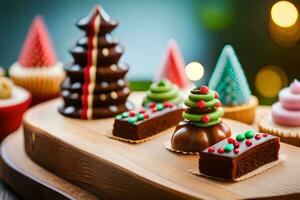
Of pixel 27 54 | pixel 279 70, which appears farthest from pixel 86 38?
pixel 279 70

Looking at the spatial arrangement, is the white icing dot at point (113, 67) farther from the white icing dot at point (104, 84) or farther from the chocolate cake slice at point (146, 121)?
the chocolate cake slice at point (146, 121)

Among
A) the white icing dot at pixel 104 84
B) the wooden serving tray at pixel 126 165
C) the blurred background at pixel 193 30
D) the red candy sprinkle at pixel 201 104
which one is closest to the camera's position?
the wooden serving tray at pixel 126 165

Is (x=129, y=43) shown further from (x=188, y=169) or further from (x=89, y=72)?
(x=188, y=169)

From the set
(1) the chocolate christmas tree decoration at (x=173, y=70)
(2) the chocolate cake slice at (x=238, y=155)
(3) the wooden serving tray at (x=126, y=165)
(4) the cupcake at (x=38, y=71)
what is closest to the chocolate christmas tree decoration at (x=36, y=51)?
(4) the cupcake at (x=38, y=71)

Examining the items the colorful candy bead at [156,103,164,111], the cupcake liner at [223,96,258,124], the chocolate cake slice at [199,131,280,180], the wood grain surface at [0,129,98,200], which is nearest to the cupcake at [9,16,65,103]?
the wood grain surface at [0,129,98,200]

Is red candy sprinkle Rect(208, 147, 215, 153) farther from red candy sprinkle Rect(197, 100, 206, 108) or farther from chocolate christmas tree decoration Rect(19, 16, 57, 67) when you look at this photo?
chocolate christmas tree decoration Rect(19, 16, 57, 67)

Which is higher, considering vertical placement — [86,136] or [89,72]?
[89,72]
